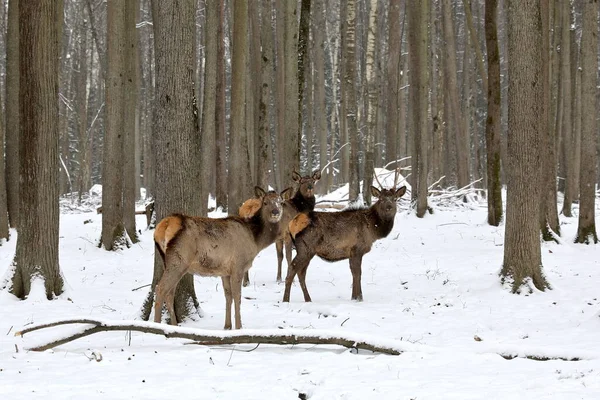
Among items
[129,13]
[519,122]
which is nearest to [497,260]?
[519,122]

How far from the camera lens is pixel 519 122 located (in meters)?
9.94

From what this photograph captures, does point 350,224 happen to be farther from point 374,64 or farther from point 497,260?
point 374,64

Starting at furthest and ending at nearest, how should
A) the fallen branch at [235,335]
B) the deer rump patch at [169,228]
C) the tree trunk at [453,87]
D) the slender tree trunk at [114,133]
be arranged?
the tree trunk at [453,87], the slender tree trunk at [114,133], the deer rump patch at [169,228], the fallen branch at [235,335]

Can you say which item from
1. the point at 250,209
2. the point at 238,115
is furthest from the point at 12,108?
the point at 250,209

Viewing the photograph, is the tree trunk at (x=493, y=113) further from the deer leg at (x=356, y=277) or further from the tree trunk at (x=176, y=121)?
the tree trunk at (x=176, y=121)

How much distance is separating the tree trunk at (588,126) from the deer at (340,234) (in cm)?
592

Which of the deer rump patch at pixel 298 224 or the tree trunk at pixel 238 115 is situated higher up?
the tree trunk at pixel 238 115

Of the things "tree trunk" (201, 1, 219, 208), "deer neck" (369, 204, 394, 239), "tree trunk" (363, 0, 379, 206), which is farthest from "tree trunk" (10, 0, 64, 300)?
"tree trunk" (363, 0, 379, 206)

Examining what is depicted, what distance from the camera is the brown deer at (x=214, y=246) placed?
7.34 meters

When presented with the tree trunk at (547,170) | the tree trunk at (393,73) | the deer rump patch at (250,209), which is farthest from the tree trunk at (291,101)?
the tree trunk at (393,73)

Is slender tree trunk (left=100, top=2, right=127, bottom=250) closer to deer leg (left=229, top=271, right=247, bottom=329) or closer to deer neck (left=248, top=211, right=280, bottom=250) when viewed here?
deer neck (left=248, top=211, right=280, bottom=250)

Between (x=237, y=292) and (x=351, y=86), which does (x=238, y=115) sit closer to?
(x=351, y=86)

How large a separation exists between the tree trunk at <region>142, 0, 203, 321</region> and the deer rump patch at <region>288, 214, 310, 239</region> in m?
2.58

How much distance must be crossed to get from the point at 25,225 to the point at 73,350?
3.70m
